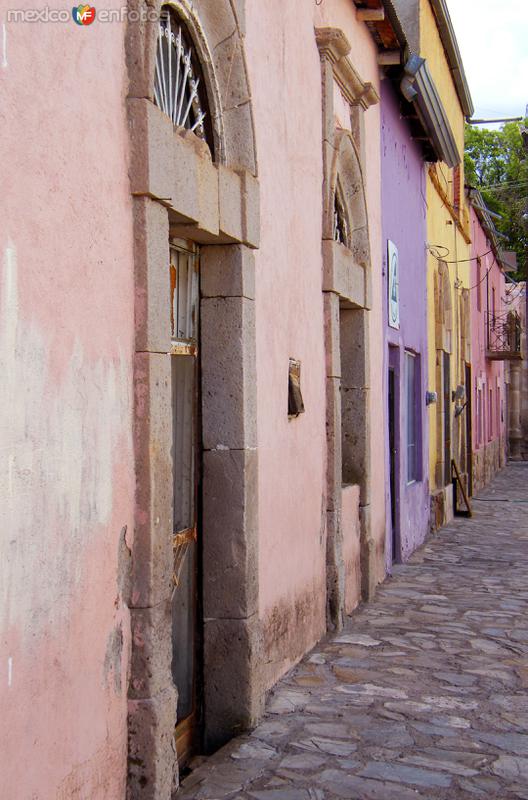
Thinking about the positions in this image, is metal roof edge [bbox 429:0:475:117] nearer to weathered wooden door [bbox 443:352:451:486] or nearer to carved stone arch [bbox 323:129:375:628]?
weathered wooden door [bbox 443:352:451:486]

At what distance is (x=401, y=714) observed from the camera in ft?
17.5

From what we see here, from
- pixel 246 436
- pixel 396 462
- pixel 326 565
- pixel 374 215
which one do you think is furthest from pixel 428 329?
pixel 246 436

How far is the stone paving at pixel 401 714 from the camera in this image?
434 centimetres

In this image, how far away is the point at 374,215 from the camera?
9.41m

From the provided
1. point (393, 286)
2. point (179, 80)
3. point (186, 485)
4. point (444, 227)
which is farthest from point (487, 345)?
point (179, 80)

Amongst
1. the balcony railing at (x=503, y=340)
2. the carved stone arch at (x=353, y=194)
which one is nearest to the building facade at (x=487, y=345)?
the balcony railing at (x=503, y=340)

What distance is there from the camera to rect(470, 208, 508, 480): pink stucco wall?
22.5 metres

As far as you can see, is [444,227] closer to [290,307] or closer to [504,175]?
[290,307]

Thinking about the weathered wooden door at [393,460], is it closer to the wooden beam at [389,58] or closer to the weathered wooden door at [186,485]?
the wooden beam at [389,58]

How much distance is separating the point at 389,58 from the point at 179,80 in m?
5.47

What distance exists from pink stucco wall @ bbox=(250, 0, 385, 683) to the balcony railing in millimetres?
19470

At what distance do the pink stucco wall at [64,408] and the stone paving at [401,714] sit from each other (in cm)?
102

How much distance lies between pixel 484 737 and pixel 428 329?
30.0 feet

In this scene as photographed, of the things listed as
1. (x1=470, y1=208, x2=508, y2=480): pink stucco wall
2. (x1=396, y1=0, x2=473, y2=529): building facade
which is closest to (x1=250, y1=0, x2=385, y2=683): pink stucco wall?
(x1=396, y1=0, x2=473, y2=529): building facade
